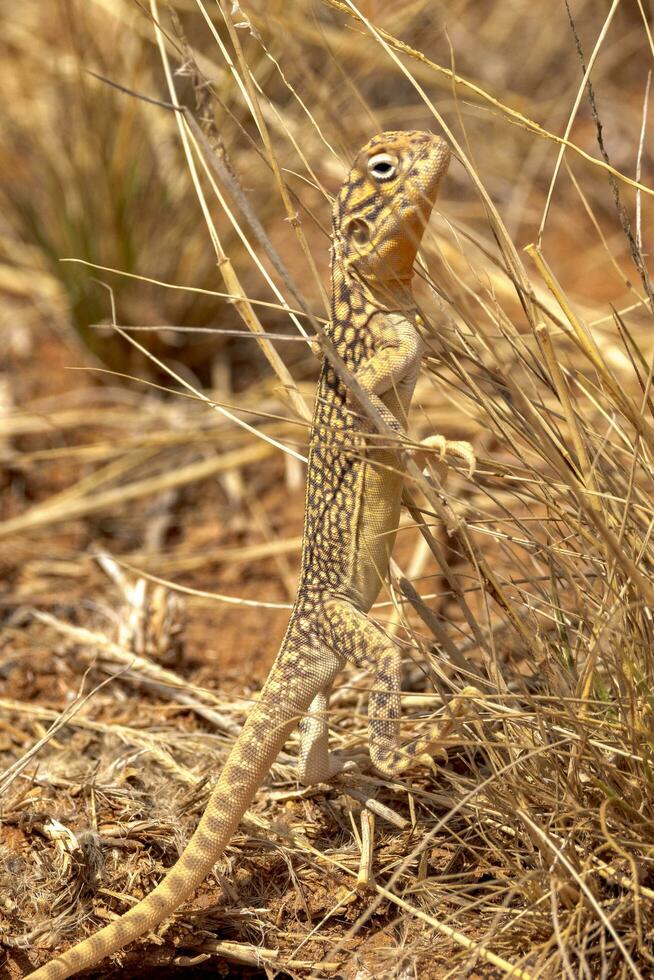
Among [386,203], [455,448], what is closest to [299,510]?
[455,448]

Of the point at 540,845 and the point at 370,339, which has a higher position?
the point at 370,339

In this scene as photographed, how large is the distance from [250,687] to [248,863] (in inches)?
40.0

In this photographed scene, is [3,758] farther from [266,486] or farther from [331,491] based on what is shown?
[266,486]

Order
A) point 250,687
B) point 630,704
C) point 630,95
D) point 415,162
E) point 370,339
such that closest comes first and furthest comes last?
1. point 630,704
2. point 415,162
3. point 370,339
4. point 250,687
5. point 630,95

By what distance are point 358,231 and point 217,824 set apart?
1.50 m

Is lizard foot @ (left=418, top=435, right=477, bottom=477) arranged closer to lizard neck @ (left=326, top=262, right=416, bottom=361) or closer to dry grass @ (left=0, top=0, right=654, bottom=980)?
dry grass @ (left=0, top=0, right=654, bottom=980)

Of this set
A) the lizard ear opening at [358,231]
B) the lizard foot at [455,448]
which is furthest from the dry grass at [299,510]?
the lizard ear opening at [358,231]

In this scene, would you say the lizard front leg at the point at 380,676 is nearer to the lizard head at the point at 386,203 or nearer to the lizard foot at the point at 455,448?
the lizard foot at the point at 455,448

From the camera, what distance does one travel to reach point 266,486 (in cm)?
535

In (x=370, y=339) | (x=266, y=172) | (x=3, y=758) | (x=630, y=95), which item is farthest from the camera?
(x=630, y=95)

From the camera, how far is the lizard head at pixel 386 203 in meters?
2.60

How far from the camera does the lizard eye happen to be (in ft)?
8.62

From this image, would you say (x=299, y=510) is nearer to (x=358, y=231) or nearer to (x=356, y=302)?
(x=356, y=302)

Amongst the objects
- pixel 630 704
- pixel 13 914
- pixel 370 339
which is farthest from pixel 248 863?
pixel 370 339
